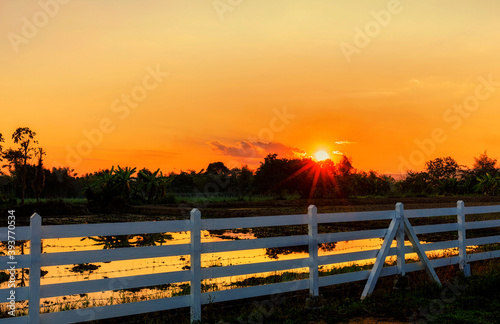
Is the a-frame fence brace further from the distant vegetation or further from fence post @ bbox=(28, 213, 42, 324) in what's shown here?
the distant vegetation

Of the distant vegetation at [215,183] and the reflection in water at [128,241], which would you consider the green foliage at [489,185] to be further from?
the reflection in water at [128,241]

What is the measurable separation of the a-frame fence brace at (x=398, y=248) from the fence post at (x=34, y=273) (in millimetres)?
5416

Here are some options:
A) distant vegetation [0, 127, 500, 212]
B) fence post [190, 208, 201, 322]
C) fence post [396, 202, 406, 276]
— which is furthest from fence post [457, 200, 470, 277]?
distant vegetation [0, 127, 500, 212]

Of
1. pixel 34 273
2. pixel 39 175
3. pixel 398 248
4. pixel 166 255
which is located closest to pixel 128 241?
pixel 398 248

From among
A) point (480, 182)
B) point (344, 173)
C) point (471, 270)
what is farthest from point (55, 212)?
point (480, 182)

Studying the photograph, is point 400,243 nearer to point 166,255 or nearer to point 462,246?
point 462,246

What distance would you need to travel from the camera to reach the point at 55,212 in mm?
37250

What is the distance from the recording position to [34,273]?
243 inches

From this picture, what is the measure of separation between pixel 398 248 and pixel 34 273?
6.48m

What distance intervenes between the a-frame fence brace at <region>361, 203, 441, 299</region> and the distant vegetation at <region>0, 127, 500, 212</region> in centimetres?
3419

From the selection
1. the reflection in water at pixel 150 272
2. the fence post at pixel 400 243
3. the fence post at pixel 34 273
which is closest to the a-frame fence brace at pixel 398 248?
the fence post at pixel 400 243

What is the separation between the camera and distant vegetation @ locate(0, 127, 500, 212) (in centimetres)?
4278

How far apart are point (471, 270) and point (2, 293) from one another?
10049 millimetres

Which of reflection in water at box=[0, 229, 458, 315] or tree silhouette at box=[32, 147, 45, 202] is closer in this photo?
reflection in water at box=[0, 229, 458, 315]
